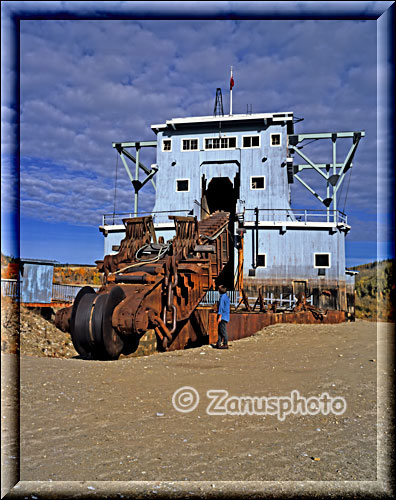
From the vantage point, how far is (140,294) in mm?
8672

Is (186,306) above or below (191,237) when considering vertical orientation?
below

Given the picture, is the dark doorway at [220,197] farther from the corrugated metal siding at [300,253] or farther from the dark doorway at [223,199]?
the corrugated metal siding at [300,253]

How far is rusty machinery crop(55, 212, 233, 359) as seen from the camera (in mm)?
7844

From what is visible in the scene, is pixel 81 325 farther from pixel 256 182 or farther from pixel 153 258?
pixel 256 182

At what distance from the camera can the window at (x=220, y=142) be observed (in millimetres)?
27844

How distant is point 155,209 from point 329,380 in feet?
77.1

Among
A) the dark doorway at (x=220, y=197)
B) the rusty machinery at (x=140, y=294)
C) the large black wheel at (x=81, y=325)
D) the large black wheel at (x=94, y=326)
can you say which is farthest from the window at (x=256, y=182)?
the large black wheel at (x=81, y=325)

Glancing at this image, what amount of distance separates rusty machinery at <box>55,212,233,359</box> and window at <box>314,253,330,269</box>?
43.7 feet

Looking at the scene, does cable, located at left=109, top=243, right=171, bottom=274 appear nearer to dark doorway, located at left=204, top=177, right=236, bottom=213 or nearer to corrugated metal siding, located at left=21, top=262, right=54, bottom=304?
corrugated metal siding, located at left=21, top=262, right=54, bottom=304

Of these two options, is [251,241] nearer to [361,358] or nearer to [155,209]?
[155,209]

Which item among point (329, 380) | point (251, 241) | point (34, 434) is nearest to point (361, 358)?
point (329, 380)

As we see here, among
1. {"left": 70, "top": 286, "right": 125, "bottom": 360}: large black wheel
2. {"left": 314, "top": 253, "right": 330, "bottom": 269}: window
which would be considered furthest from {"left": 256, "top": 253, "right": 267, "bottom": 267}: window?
{"left": 70, "top": 286, "right": 125, "bottom": 360}: large black wheel

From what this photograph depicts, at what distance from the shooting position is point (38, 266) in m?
24.7

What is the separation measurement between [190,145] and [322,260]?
1219 centimetres
